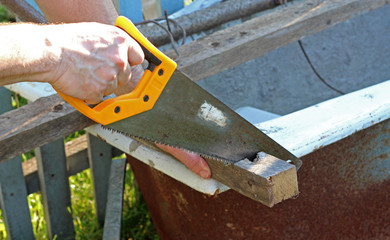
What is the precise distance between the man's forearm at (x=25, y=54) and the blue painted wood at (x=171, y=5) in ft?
6.69

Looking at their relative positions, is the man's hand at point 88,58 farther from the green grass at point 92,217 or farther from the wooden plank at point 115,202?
the green grass at point 92,217

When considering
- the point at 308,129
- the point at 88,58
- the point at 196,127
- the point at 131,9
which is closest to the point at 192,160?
the point at 196,127

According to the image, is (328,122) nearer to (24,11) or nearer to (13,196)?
(24,11)

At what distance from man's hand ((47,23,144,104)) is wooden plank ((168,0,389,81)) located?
2.68ft

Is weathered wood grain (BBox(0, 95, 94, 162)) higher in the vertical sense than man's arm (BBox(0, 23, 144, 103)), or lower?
lower

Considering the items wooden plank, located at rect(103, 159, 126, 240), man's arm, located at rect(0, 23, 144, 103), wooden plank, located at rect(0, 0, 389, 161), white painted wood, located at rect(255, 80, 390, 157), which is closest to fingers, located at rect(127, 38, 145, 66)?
man's arm, located at rect(0, 23, 144, 103)

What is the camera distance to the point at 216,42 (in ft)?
8.05

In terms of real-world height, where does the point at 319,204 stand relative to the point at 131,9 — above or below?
below

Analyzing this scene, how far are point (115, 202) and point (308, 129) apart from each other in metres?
1.16

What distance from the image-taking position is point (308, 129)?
6.39 ft

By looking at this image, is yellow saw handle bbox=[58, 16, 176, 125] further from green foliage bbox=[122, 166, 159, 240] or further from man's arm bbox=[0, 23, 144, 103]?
green foliage bbox=[122, 166, 159, 240]

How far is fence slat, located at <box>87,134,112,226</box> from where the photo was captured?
119 inches

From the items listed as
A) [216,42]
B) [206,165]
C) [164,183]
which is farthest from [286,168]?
[216,42]

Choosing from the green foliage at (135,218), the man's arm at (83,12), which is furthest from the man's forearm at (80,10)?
the green foliage at (135,218)
